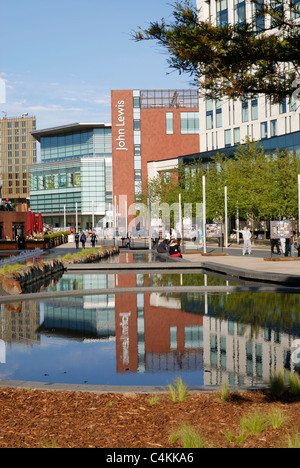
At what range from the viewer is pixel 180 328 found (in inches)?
460

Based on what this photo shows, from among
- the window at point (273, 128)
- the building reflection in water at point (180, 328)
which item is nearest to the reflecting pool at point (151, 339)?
the building reflection in water at point (180, 328)

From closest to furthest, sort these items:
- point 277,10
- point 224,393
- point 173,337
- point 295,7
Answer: point 224,393 → point 277,10 → point 295,7 → point 173,337

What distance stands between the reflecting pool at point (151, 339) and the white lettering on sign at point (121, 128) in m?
103

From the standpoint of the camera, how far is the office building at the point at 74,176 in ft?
443

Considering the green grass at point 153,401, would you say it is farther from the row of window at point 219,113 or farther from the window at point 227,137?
the window at point 227,137

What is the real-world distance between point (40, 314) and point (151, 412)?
28.1ft

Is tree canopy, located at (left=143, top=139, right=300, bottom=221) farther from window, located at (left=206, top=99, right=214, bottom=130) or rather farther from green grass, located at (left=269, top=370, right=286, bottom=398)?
green grass, located at (left=269, top=370, right=286, bottom=398)

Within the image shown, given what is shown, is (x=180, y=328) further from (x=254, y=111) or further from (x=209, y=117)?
(x=209, y=117)

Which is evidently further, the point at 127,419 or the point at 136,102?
the point at 136,102

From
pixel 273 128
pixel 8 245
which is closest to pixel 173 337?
pixel 8 245

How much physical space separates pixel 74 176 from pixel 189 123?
33.9 meters
